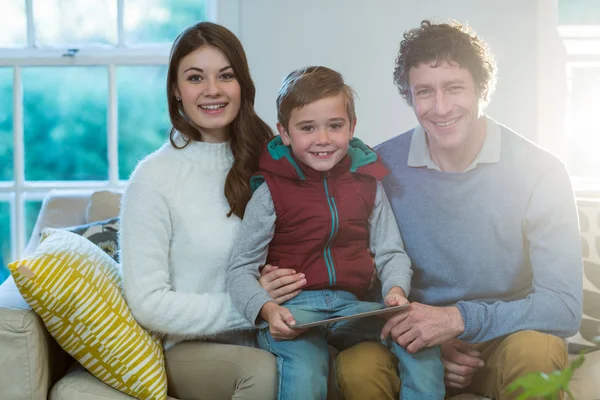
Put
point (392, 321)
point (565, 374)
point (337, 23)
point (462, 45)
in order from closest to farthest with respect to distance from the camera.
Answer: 1. point (565, 374)
2. point (392, 321)
3. point (462, 45)
4. point (337, 23)

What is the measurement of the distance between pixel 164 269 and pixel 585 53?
210 cm

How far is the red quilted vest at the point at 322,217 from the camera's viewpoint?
5.92 feet

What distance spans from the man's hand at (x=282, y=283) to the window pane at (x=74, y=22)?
1788 millimetres

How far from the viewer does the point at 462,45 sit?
6.13 feet

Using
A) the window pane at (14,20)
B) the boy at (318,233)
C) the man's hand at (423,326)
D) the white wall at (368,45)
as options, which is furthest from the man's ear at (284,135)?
the window pane at (14,20)

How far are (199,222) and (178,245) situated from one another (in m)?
0.08

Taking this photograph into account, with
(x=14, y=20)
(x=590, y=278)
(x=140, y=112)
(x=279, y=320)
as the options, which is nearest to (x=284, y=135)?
(x=279, y=320)

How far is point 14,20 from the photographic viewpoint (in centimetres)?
320

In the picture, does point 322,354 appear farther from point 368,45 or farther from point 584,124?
point 584,124

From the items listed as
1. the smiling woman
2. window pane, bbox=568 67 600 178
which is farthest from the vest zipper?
window pane, bbox=568 67 600 178

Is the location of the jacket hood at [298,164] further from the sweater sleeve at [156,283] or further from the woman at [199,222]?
the sweater sleeve at [156,283]

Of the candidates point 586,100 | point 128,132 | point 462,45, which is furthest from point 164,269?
point 586,100

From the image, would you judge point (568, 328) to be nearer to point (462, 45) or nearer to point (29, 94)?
point (462, 45)

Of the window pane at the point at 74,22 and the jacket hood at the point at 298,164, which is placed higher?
the window pane at the point at 74,22
